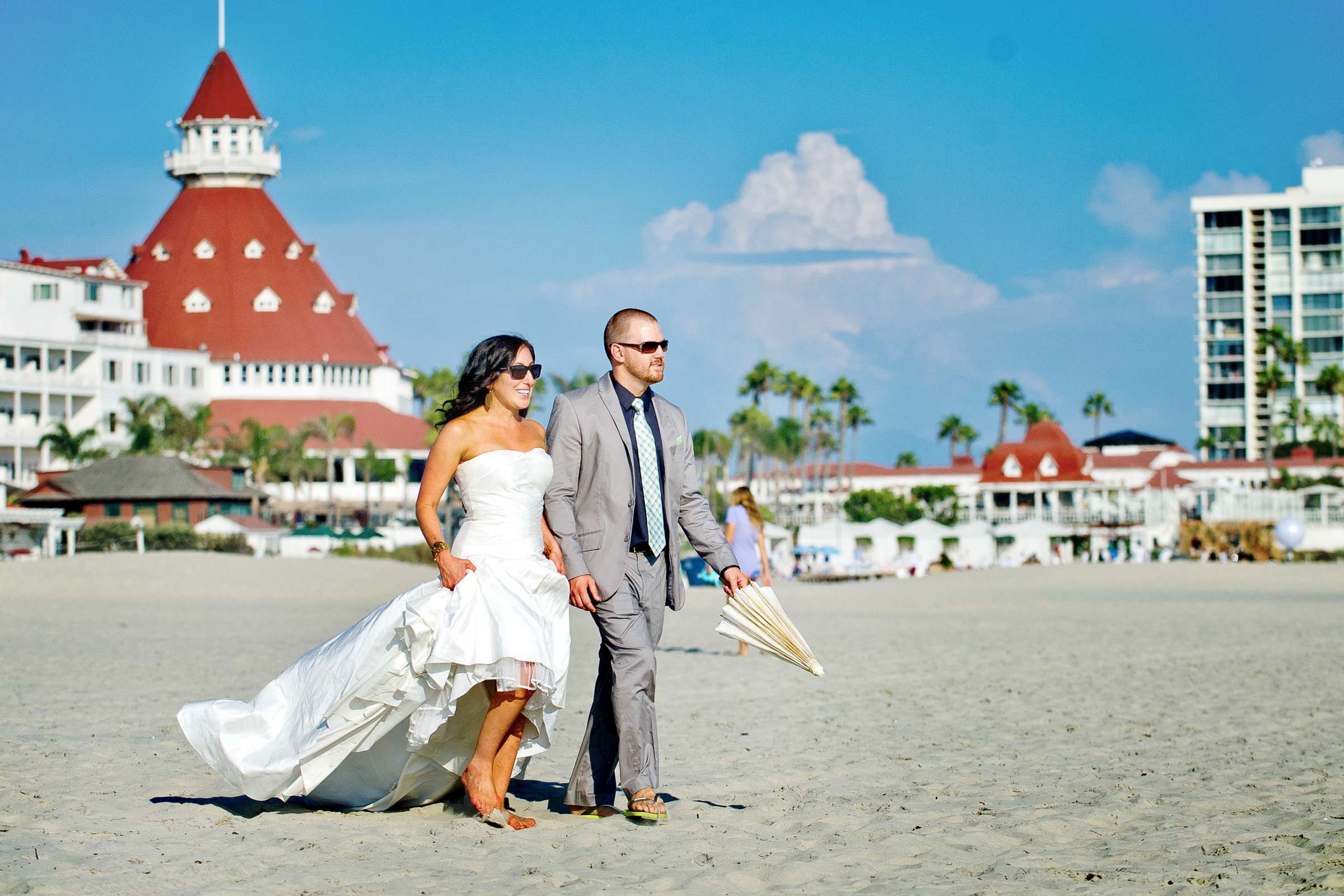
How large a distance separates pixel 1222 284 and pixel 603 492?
133352mm

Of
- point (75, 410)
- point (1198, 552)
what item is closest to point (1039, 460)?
point (1198, 552)

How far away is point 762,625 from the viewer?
6496 mm

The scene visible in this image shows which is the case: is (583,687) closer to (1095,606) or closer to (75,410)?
(1095,606)

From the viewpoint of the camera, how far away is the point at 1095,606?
1010 inches

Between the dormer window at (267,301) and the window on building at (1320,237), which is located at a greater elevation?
the window on building at (1320,237)

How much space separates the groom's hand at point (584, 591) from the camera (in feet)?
20.2

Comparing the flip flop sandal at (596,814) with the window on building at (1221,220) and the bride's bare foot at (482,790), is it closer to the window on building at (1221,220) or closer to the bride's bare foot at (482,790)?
the bride's bare foot at (482,790)

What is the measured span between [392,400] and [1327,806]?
9805 centimetres

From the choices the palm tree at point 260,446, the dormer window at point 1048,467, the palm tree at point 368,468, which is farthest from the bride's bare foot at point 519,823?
the dormer window at point 1048,467

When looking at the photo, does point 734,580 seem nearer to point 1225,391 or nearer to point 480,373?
point 480,373

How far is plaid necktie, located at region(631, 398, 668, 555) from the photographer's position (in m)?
6.37

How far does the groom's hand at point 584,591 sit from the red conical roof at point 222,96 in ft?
339

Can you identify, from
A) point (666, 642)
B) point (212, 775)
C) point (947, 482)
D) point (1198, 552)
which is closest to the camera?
point (212, 775)

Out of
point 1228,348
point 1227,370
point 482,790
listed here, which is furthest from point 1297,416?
point 482,790
